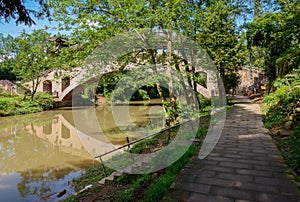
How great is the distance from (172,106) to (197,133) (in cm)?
286

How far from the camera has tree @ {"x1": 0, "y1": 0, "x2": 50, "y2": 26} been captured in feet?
9.20

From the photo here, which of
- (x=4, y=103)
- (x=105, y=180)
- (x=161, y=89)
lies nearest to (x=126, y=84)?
(x=161, y=89)

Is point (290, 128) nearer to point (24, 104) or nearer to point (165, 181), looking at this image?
point (165, 181)

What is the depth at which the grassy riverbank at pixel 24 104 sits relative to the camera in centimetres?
1678

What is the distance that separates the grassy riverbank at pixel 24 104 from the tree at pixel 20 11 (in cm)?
1591

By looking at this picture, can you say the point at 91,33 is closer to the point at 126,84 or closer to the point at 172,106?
the point at 126,84

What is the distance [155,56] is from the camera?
8.59 m

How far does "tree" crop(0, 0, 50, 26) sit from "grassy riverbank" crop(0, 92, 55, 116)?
626 inches

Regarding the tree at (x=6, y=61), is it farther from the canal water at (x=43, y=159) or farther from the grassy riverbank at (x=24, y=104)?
the canal water at (x=43, y=159)

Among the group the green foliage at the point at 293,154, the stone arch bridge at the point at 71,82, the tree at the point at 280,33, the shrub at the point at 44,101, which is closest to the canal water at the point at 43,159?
the stone arch bridge at the point at 71,82

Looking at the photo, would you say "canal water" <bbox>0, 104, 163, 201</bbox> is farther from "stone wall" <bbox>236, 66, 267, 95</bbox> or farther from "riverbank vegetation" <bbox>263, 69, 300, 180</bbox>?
"stone wall" <bbox>236, 66, 267, 95</bbox>

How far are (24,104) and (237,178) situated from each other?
19393mm

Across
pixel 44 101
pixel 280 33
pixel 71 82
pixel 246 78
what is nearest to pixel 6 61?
pixel 44 101

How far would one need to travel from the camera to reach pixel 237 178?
2934 millimetres
